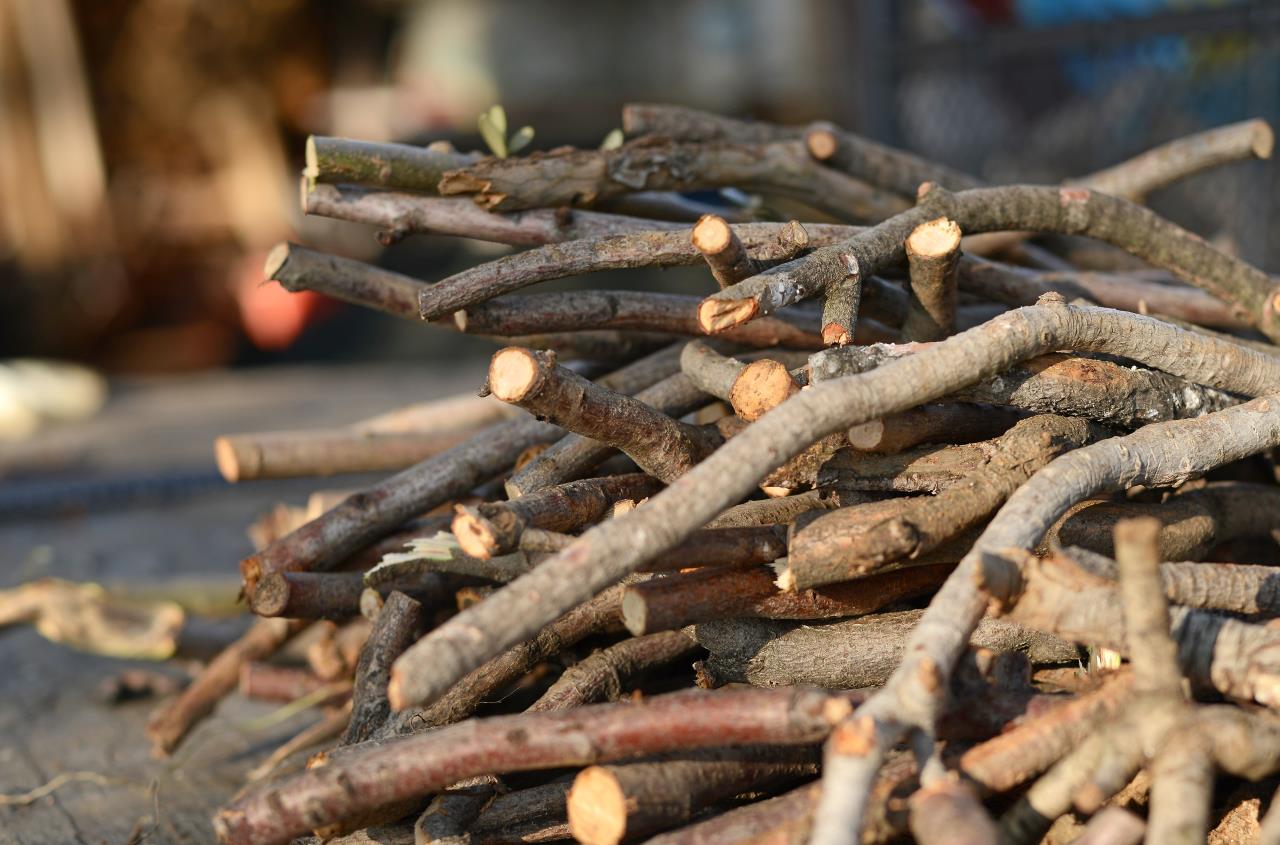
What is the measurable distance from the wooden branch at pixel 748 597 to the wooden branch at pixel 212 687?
1.40 m

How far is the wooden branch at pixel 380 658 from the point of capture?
2203mm

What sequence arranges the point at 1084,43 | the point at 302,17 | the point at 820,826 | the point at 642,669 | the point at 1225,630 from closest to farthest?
the point at 820,826
the point at 1225,630
the point at 642,669
the point at 1084,43
the point at 302,17

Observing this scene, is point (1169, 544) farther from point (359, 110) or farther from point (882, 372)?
point (359, 110)

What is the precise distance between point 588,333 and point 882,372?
1.06 metres

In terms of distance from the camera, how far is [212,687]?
298 centimetres

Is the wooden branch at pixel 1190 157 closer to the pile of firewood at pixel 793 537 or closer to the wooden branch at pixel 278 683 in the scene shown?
the pile of firewood at pixel 793 537

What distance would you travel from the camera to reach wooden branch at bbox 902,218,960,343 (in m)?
2.09

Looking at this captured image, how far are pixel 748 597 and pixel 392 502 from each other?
0.90 meters

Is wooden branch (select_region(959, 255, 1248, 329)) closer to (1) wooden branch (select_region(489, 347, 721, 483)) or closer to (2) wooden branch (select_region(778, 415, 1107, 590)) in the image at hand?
(2) wooden branch (select_region(778, 415, 1107, 590))

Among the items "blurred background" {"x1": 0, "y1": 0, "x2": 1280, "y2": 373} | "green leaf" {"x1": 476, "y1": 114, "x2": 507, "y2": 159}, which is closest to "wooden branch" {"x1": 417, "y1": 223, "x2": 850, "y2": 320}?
"green leaf" {"x1": 476, "y1": 114, "x2": 507, "y2": 159}

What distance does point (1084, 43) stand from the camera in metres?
5.94

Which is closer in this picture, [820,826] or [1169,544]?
[820,826]

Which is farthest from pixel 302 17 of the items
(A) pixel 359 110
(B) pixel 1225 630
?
(B) pixel 1225 630

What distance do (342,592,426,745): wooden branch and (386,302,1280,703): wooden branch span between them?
2.30 feet
